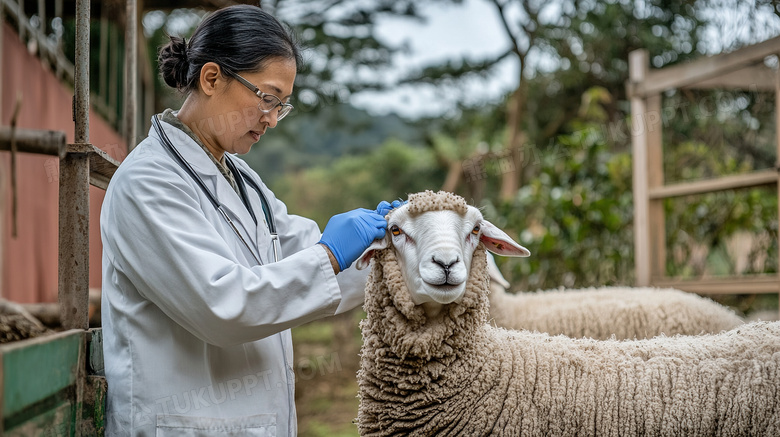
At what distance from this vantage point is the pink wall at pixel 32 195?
427 centimetres

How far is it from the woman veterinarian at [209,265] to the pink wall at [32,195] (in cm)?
200

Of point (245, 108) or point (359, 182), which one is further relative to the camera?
point (359, 182)

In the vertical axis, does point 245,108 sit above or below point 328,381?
above

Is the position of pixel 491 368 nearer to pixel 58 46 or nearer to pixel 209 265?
pixel 209 265

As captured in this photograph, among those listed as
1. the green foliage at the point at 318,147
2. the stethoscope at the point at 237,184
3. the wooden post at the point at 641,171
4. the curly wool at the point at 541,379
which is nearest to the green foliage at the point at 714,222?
the wooden post at the point at 641,171

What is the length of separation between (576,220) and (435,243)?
4.49 m

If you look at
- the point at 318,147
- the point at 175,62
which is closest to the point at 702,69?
the point at 175,62

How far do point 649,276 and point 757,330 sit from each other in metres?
2.58

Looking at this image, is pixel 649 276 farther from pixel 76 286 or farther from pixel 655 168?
pixel 76 286

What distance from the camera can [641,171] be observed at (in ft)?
15.2

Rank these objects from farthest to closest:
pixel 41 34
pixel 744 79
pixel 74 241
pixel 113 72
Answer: pixel 113 72 → pixel 41 34 → pixel 744 79 → pixel 74 241

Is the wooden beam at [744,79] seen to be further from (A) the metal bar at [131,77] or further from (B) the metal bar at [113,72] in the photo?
(B) the metal bar at [113,72]

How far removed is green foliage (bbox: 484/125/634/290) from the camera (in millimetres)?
6023

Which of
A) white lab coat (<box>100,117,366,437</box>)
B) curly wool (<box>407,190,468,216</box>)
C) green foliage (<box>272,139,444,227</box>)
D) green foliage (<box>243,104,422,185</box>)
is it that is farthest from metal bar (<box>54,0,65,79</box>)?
green foliage (<box>272,139,444,227</box>)
